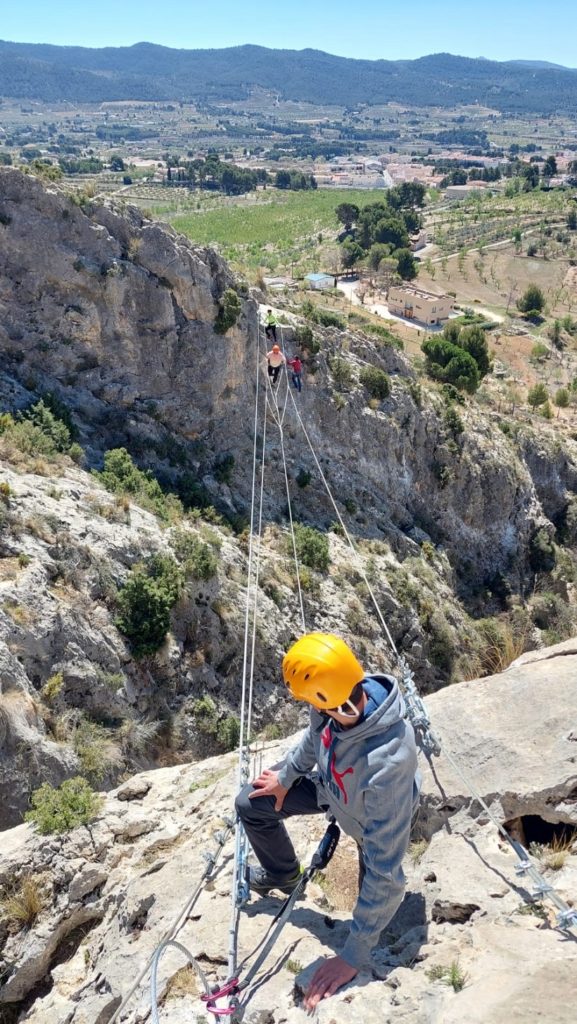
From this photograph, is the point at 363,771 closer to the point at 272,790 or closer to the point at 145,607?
the point at 272,790

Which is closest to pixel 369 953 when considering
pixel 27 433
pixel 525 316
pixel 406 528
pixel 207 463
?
pixel 27 433

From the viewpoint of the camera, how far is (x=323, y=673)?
464cm

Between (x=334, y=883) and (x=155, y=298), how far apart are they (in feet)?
58.6

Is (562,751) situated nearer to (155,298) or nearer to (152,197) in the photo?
(155,298)

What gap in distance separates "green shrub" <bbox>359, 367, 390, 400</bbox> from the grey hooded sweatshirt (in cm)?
2344

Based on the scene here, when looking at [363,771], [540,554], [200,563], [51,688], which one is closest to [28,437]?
[200,563]

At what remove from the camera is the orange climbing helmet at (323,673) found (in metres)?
4.65

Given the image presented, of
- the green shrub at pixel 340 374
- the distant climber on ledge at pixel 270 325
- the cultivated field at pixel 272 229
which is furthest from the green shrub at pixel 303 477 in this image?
the cultivated field at pixel 272 229

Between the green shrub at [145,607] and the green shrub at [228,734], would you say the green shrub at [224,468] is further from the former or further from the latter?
the green shrub at [228,734]

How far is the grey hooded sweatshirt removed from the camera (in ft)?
15.3

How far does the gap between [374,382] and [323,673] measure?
78.2 feet

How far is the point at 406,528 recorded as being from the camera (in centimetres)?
2647

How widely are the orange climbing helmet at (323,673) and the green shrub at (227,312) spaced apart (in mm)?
18803

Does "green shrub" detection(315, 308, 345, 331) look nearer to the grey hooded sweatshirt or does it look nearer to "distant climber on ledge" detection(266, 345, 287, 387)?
"distant climber on ledge" detection(266, 345, 287, 387)
